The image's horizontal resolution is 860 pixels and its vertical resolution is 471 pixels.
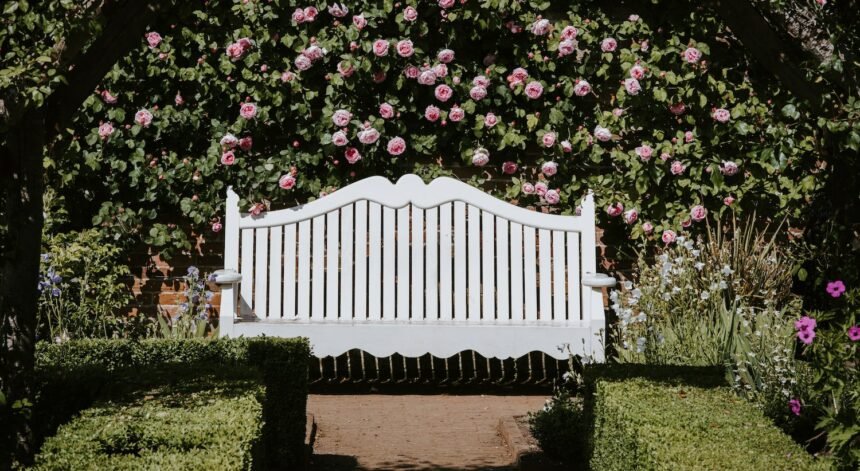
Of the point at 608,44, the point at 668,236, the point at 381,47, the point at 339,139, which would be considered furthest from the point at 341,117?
the point at 668,236

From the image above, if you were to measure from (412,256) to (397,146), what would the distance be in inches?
33.2

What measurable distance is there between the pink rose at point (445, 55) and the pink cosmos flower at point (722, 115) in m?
1.74

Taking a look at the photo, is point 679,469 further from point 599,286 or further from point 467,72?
point 467,72

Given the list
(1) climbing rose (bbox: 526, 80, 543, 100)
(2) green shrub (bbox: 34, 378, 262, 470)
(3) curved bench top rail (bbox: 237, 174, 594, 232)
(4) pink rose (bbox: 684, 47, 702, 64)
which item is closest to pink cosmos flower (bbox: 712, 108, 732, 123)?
(4) pink rose (bbox: 684, 47, 702, 64)

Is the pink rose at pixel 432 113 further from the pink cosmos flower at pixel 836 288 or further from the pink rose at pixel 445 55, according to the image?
the pink cosmos flower at pixel 836 288

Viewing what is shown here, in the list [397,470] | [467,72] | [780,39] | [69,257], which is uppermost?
[467,72]

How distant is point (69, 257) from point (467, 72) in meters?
2.76

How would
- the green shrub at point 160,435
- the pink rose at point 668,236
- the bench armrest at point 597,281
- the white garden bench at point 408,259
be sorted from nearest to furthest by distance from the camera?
the green shrub at point 160,435, the bench armrest at point 597,281, the white garden bench at point 408,259, the pink rose at point 668,236

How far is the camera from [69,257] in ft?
21.6

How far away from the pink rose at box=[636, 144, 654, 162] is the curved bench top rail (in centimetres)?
81

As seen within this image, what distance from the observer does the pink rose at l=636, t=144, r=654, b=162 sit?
271 inches

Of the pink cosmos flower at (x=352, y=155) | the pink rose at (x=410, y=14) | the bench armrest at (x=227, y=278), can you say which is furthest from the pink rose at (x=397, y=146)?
the bench armrest at (x=227, y=278)

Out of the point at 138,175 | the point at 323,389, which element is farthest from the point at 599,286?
the point at 138,175

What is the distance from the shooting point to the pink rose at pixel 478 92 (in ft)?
22.6
